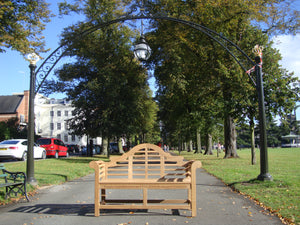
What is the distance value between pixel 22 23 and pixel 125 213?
11.5 m

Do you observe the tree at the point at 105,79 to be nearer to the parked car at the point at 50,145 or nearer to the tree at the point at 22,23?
the parked car at the point at 50,145

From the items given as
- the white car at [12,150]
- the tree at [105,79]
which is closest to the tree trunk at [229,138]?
the tree at [105,79]

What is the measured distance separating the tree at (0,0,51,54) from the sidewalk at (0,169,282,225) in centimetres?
778

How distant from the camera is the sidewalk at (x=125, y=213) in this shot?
527cm

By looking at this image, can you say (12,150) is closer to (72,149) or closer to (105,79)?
(105,79)

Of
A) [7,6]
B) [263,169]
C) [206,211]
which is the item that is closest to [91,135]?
[7,6]

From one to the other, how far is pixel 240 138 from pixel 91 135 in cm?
9045

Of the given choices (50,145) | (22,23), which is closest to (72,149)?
(50,145)

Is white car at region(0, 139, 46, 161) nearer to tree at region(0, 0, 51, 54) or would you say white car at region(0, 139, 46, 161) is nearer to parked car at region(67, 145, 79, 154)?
tree at region(0, 0, 51, 54)

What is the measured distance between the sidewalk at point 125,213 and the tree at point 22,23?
7.78 m

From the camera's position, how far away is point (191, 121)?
3250 cm

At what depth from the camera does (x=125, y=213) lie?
5977 millimetres

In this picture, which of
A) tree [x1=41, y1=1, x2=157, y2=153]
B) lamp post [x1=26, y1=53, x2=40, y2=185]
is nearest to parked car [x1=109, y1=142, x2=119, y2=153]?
tree [x1=41, y1=1, x2=157, y2=153]

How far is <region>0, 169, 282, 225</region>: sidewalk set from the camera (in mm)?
5270
